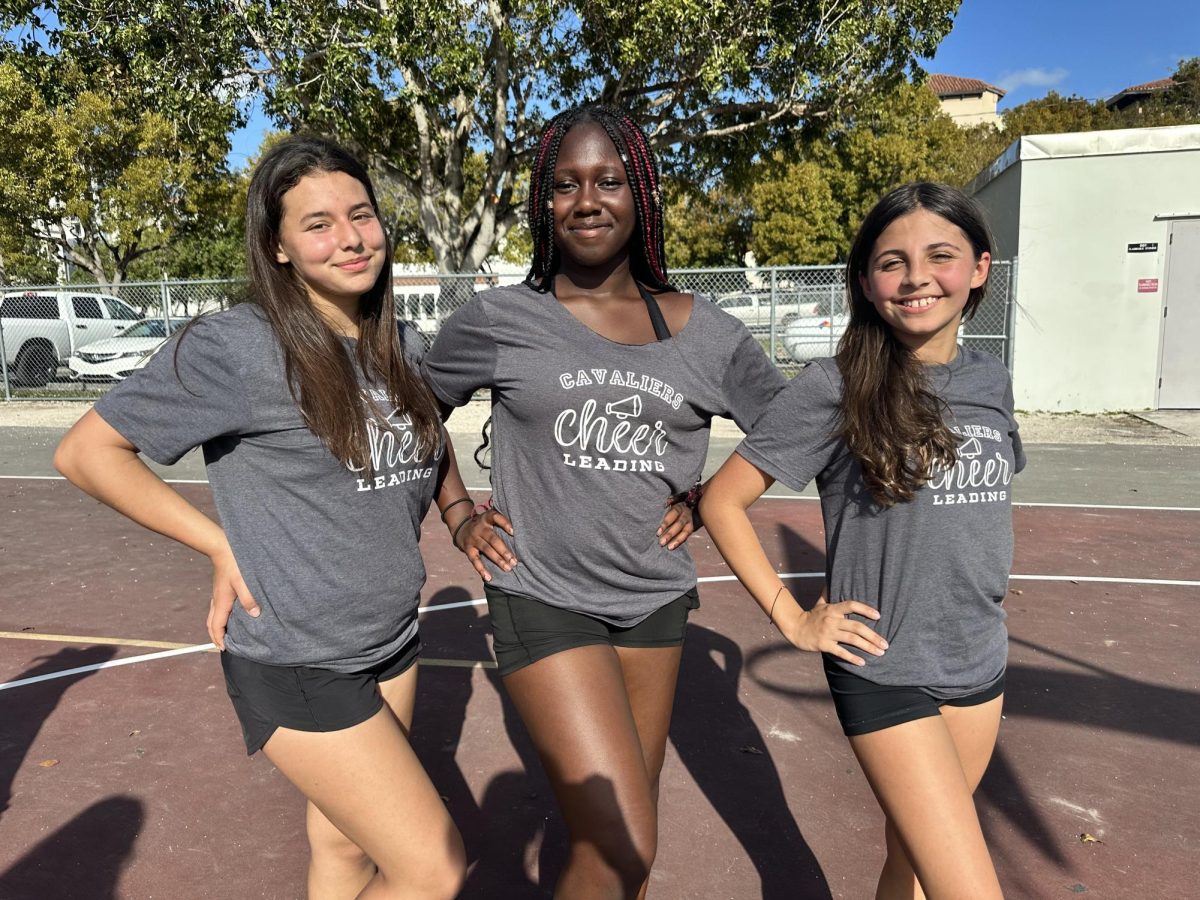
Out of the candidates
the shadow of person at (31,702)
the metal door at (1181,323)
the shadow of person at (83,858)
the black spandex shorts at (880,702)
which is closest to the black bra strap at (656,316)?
the black spandex shorts at (880,702)

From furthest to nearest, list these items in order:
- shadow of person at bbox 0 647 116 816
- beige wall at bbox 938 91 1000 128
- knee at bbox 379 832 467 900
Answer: beige wall at bbox 938 91 1000 128 < shadow of person at bbox 0 647 116 816 < knee at bbox 379 832 467 900

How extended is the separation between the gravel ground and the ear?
10.2 m

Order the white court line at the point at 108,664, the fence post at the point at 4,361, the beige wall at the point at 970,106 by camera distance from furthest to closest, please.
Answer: the beige wall at the point at 970,106 → the fence post at the point at 4,361 → the white court line at the point at 108,664

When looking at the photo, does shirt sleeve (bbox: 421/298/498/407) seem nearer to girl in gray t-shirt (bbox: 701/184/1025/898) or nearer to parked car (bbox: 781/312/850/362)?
girl in gray t-shirt (bbox: 701/184/1025/898)

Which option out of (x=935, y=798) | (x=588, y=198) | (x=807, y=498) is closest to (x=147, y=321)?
(x=807, y=498)

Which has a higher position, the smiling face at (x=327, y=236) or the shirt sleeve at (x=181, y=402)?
the smiling face at (x=327, y=236)

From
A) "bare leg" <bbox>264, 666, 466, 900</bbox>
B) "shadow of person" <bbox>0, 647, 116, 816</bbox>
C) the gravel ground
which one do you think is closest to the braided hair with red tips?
"bare leg" <bbox>264, 666, 466, 900</bbox>

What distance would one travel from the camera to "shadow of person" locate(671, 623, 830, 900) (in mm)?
3273

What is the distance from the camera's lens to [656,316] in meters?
2.53

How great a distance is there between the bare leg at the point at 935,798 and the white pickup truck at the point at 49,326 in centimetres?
1986

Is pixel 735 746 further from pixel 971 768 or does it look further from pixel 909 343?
pixel 909 343

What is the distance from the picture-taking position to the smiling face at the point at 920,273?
2.26 m

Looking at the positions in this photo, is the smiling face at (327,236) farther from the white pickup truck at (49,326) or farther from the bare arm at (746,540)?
the white pickup truck at (49,326)

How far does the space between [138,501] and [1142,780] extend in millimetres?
3844
